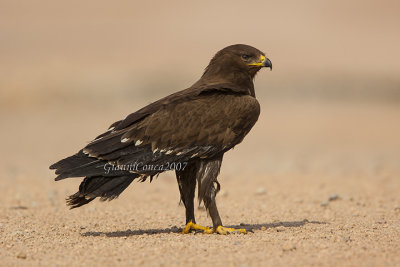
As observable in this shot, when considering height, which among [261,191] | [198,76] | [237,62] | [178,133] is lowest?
[261,191]

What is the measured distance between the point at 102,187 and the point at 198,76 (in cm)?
2449

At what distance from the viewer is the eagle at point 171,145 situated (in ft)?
24.0

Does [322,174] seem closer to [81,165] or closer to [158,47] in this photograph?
[81,165]

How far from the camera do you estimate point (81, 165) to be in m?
7.28

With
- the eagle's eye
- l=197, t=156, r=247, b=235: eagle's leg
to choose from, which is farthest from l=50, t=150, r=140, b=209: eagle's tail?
the eagle's eye

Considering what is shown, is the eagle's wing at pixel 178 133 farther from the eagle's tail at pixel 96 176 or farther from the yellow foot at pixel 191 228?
the yellow foot at pixel 191 228

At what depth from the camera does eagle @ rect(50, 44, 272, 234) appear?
7301 mm

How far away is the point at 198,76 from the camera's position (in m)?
31.5


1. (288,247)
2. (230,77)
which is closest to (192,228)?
(288,247)

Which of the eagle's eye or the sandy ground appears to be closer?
the sandy ground

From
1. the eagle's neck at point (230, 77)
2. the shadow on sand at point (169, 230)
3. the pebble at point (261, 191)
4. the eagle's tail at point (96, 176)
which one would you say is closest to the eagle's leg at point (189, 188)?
the shadow on sand at point (169, 230)

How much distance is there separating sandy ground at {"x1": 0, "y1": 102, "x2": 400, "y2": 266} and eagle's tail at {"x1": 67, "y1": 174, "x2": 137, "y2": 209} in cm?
49

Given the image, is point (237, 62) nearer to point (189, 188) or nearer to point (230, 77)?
point (230, 77)

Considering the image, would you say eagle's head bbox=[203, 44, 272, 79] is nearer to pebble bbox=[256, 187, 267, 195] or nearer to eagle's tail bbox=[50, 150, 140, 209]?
eagle's tail bbox=[50, 150, 140, 209]
